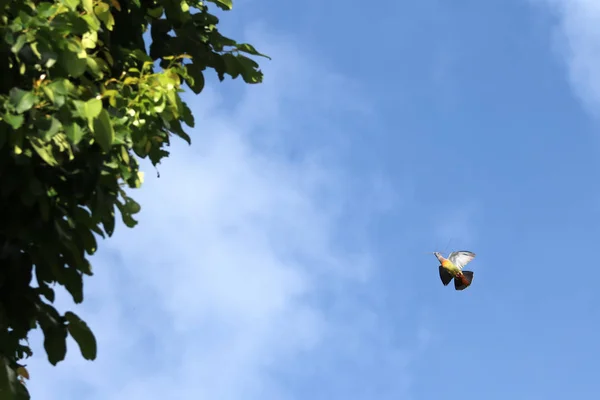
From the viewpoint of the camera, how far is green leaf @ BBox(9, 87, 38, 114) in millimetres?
6723

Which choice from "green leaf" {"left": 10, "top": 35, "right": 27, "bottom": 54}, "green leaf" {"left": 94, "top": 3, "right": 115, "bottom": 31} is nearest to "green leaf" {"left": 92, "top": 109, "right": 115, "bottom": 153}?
"green leaf" {"left": 10, "top": 35, "right": 27, "bottom": 54}

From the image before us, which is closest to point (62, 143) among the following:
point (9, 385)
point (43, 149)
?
point (43, 149)

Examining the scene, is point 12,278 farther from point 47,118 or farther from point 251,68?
point 251,68

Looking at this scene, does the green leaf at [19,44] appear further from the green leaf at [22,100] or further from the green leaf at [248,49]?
the green leaf at [248,49]

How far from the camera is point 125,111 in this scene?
25.1ft

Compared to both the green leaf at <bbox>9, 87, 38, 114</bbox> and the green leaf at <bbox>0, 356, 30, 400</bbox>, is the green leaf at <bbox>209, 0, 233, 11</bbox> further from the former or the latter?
the green leaf at <bbox>0, 356, 30, 400</bbox>

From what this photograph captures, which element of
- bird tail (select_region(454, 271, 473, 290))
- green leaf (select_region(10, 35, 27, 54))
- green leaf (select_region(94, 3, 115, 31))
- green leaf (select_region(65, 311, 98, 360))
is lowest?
green leaf (select_region(65, 311, 98, 360))

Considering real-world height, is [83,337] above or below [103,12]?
below

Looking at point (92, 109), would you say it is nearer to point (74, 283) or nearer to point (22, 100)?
point (22, 100)

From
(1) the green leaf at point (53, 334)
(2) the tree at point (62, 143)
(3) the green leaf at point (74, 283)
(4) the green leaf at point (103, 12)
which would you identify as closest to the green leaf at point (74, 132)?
(2) the tree at point (62, 143)

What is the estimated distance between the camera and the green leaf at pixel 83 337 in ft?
25.2

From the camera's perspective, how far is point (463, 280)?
1617 centimetres

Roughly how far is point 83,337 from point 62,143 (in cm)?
143

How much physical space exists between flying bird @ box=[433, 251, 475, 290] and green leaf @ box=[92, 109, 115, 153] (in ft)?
32.1
